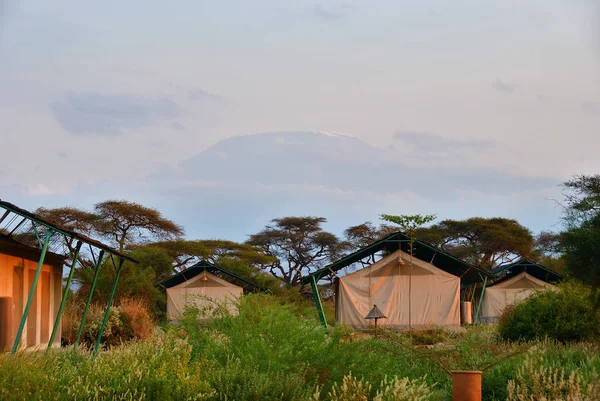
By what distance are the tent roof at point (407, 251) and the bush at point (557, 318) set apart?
14.0m

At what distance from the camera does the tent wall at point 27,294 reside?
59.2ft

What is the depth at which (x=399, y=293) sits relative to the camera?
36469 mm

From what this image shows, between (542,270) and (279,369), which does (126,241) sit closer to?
(542,270)

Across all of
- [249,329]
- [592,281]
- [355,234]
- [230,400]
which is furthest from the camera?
[355,234]

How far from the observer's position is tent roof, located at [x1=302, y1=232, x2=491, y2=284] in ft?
118

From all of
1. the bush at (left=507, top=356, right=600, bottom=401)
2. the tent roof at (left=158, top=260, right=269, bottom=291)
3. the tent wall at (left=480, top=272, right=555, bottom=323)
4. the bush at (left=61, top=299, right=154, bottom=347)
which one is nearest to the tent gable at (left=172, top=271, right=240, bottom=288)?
the tent roof at (left=158, top=260, right=269, bottom=291)

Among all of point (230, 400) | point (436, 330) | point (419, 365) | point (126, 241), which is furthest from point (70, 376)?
point (126, 241)

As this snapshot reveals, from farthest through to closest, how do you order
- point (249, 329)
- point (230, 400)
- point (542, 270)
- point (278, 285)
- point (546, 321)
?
1. point (278, 285)
2. point (542, 270)
3. point (546, 321)
4. point (249, 329)
5. point (230, 400)

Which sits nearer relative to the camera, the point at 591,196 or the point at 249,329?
the point at 249,329

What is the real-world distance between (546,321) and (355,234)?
46853 mm

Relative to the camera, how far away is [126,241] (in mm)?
57719

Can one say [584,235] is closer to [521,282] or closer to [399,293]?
[399,293]

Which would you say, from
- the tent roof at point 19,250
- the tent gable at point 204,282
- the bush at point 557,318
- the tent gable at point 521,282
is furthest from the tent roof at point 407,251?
the tent roof at point 19,250

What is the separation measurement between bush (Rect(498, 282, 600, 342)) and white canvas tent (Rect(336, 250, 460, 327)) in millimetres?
14380
